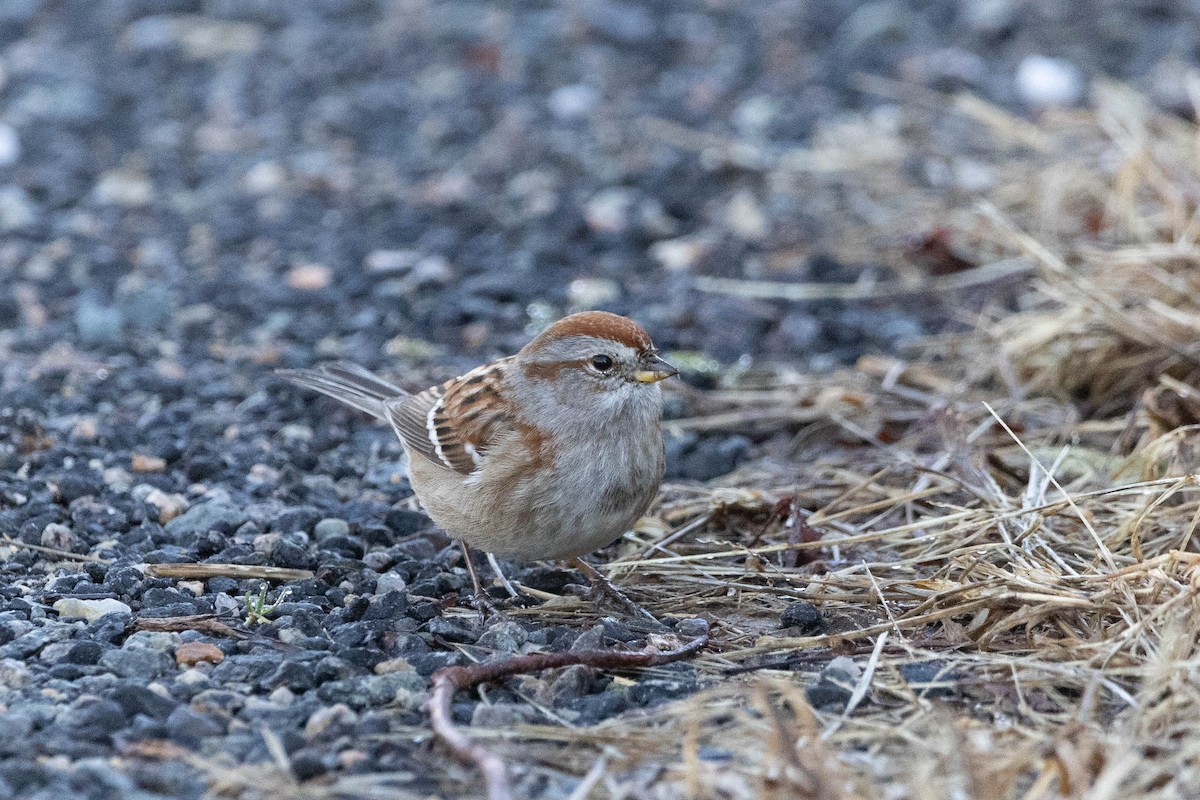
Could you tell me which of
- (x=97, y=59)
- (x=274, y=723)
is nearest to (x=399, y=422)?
(x=274, y=723)

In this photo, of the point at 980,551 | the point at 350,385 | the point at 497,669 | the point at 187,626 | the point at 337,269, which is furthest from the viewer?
the point at 337,269

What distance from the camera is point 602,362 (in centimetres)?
452

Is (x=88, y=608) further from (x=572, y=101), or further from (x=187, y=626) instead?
(x=572, y=101)

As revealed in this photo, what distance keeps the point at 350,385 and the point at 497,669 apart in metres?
2.01

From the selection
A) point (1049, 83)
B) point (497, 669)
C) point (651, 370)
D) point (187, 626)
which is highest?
point (651, 370)

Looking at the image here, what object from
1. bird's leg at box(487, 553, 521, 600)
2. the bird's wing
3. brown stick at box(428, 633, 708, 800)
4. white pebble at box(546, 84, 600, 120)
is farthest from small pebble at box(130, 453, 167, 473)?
white pebble at box(546, 84, 600, 120)

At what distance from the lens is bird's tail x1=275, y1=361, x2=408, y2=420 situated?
5324 mm

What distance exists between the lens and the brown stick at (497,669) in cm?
322

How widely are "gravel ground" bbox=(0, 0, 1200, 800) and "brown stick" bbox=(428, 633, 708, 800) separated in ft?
0.22

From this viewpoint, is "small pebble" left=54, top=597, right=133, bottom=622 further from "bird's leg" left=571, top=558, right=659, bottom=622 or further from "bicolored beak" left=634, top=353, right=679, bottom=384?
"bicolored beak" left=634, top=353, right=679, bottom=384

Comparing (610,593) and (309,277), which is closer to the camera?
(610,593)

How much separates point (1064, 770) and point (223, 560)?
2625 mm

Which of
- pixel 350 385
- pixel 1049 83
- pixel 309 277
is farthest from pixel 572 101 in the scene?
Answer: pixel 350 385

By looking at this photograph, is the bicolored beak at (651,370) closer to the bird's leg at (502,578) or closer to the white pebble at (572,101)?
the bird's leg at (502,578)
